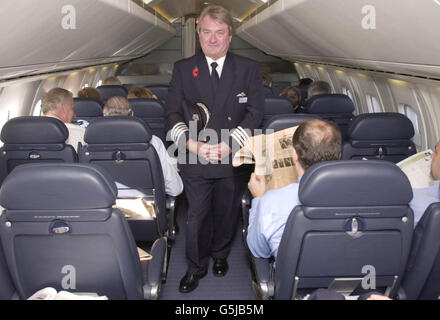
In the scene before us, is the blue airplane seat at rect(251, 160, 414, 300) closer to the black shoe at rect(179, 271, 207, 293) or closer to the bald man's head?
the bald man's head

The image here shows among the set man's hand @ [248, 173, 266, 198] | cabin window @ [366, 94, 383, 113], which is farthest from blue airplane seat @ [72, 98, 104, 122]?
cabin window @ [366, 94, 383, 113]

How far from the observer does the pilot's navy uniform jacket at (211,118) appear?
2967mm

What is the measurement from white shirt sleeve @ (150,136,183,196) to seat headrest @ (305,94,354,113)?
2333mm

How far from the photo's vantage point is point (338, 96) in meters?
5.45

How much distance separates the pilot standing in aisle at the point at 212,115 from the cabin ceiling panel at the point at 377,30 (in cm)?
95

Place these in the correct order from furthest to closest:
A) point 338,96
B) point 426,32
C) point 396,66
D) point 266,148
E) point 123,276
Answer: point 338,96, point 396,66, point 266,148, point 426,32, point 123,276

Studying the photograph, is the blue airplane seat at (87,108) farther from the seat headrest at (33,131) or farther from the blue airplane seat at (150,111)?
the seat headrest at (33,131)

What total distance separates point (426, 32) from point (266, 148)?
46.2 inches

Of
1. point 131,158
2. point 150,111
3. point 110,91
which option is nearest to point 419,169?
point 131,158

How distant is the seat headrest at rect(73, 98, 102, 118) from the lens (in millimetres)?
5402

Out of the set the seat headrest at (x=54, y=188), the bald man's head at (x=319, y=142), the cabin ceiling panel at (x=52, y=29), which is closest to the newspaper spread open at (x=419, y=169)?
the bald man's head at (x=319, y=142)
